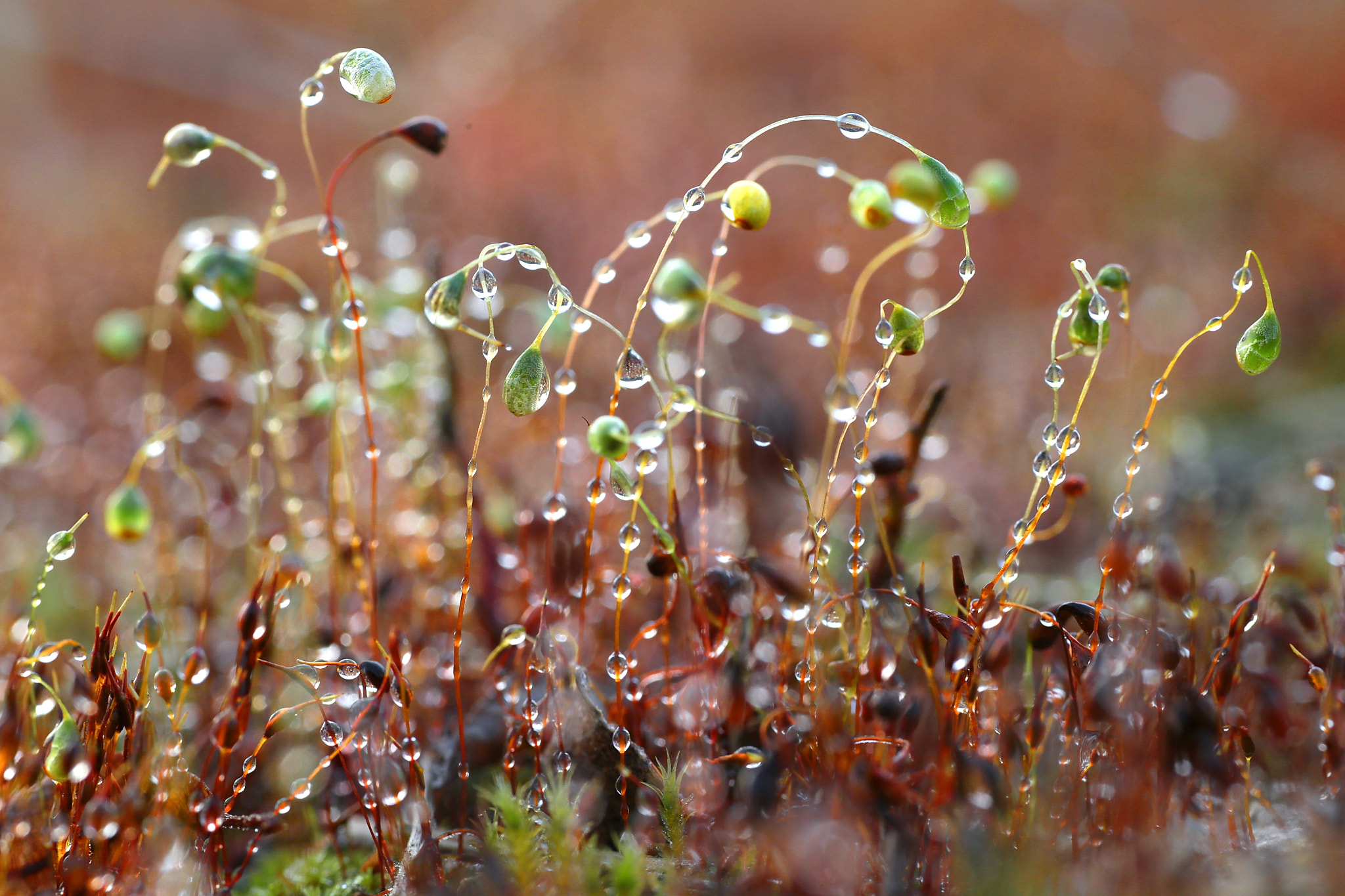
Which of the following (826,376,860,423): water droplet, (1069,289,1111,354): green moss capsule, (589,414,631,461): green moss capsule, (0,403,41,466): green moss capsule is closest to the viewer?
(589,414,631,461): green moss capsule

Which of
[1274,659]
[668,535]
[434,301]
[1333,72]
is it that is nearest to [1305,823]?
[1274,659]

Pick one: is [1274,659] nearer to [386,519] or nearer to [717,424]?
[717,424]

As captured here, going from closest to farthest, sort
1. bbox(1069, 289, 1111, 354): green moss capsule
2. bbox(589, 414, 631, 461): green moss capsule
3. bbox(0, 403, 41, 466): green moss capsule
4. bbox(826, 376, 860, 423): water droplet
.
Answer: bbox(589, 414, 631, 461): green moss capsule → bbox(1069, 289, 1111, 354): green moss capsule → bbox(826, 376, 860, 423): water droplet → bbox(0, 403, 41, 466): green moss capsule

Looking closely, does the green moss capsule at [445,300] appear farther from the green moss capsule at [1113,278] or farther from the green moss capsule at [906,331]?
the green moss capsule at [1113,278]

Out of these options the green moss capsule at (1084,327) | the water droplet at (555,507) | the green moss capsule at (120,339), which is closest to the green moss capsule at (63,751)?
the water droplet at (555,507)

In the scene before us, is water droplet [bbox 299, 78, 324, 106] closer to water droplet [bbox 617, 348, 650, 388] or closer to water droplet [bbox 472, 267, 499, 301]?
water droplet [bbox 472, 267, 499, 301]

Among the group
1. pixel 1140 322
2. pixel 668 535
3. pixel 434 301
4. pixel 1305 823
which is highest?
pixel 1140 322

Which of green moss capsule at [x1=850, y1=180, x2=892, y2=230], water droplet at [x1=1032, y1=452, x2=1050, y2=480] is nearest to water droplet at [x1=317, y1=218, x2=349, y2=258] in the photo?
green moss capsule at [x1=850, y1=180, x2=892, y2=230]
